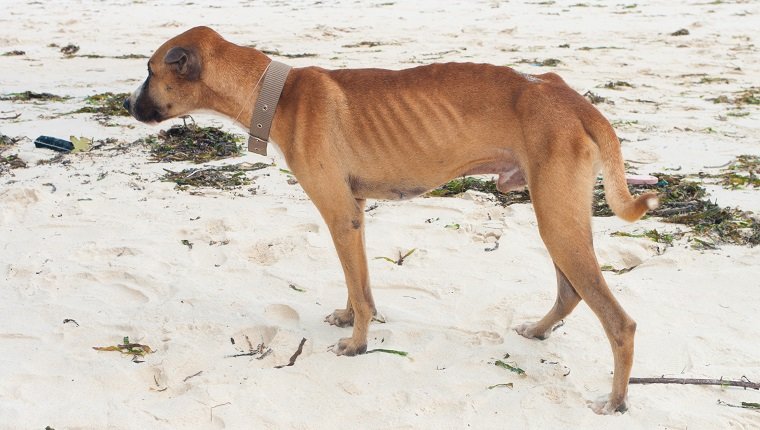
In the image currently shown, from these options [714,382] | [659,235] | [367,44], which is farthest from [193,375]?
[367,44]

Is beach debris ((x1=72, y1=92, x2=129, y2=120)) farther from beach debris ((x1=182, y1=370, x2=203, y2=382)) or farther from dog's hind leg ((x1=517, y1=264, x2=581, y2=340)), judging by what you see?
dog's hind leg ((x1=517, y1=264, x2=581, y2=340))

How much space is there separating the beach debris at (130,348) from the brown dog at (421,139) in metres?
0.97

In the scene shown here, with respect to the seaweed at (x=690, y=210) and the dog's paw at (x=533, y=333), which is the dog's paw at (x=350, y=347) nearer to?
the dog's paw at (x=533, y=333)

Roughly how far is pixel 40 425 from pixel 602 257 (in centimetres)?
342

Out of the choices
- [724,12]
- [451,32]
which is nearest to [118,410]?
[451,32]

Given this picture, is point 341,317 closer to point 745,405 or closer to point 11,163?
point 745,405

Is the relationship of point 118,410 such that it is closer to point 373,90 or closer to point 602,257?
point 373,90

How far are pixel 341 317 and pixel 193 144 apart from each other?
132 inches

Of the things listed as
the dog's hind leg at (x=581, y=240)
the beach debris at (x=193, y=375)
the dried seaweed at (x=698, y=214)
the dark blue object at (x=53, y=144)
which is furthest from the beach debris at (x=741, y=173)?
the dark blue object at (x=53, y=144)

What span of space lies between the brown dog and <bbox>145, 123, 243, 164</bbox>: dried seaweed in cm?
262

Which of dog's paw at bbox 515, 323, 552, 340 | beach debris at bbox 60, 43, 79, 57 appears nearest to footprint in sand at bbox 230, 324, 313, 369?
dog's paw at bbox 515, 323, 552, 340

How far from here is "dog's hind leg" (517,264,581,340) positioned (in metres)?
4.00

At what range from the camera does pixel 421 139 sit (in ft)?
12.8

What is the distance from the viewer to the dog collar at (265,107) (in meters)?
3.89
